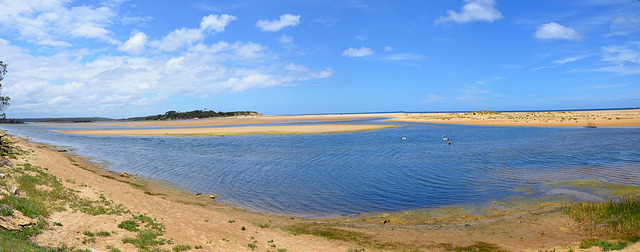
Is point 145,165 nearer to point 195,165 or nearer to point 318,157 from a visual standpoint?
point 195,165

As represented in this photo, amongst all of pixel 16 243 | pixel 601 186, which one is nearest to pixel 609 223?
pixel 601 186

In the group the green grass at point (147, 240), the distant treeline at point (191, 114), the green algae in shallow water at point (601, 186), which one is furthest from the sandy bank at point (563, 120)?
the distant treeline at point (191, 114)

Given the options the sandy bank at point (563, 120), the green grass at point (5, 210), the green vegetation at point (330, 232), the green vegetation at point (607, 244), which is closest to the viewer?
the green vegetation at point (607, 244)

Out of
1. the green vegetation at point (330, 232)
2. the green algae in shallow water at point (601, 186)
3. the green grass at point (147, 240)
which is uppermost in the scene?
the green algae in shallow water at point (601, 186)

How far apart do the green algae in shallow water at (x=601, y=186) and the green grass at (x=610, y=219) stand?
4588mm

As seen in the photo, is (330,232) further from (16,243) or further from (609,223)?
(609,223)

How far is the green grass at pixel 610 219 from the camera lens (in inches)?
410

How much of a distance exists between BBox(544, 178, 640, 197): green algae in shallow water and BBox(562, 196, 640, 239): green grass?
459 centimetres

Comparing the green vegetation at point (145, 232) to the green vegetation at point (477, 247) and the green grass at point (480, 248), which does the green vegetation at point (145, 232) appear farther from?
the green grass at point (480, 248)

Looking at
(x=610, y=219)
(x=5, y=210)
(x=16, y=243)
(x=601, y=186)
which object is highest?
(x=5, y=210)

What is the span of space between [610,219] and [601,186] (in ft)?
25.1

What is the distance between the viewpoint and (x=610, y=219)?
1109 centimetres

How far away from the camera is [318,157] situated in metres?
30.2

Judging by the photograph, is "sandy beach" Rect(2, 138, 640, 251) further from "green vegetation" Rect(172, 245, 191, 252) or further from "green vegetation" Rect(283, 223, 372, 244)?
"green vegetation" Rect(172, 245, 191, 252)
